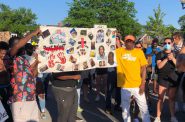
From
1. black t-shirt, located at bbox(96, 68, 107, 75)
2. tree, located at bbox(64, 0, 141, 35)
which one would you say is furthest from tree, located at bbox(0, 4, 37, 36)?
black t-shirt, located at bbox(96, 68, 107, 75)

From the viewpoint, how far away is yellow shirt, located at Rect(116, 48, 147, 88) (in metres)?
6.73

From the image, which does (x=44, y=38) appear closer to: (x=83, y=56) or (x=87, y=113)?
(x=83, y=56)

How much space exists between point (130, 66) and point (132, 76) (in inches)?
7.2

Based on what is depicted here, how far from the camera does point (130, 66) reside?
6.75 metres

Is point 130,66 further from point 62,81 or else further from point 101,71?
point 101,71

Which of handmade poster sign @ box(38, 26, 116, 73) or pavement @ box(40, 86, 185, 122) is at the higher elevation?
handmade poster sign @ box(38, 26, 116, 73)

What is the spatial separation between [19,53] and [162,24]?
55.8 meters

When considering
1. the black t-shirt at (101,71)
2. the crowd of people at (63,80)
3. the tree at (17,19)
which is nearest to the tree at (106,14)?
the tree at (17,19)

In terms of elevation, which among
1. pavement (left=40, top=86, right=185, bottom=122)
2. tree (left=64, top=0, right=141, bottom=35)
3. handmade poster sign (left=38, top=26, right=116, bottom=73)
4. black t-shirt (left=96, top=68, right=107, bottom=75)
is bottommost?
pavement (left=40, top=86, right=185, bottom=122)

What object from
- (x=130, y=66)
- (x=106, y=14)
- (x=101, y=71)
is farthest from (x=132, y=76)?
(x=106, y=14)

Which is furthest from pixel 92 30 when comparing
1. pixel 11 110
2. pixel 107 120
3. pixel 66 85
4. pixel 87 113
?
pixel 87 113

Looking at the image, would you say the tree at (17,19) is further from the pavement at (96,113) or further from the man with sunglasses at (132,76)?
the man with sunglasses at (132,76)

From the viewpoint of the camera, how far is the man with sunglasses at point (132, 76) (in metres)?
6.70

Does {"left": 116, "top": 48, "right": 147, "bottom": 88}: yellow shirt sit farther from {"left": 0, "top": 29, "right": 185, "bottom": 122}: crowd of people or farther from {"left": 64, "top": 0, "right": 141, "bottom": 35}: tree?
{"left": 64, "top": 0, "right": 141, "bottom": 35}: tree
